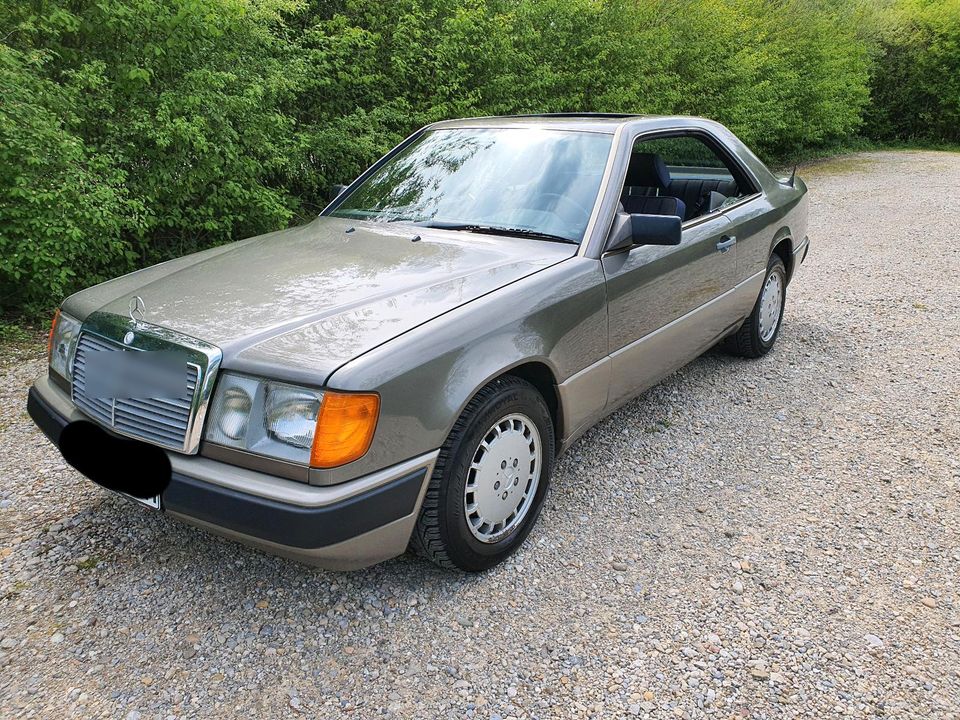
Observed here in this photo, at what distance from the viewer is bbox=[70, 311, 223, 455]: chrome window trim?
222 cm

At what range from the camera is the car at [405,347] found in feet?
7.16

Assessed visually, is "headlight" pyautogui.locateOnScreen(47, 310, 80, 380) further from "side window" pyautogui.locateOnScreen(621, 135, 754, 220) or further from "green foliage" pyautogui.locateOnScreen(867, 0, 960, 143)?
"green foliage" pyautogui.locateOnScreen(867, 0, 960, 143)

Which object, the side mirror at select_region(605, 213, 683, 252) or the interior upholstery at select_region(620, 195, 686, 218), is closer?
the side mirror at select_region(605, 213, 683, 252)

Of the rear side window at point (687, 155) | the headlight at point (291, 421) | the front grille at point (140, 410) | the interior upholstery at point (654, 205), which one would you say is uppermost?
the rear side window at point (687, 155)

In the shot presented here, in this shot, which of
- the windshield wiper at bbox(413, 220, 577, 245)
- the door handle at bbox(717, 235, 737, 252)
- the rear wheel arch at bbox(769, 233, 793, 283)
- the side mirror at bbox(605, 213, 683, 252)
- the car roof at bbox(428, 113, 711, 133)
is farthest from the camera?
the rear wheel arch at bbox(769, 233, 793, 283)

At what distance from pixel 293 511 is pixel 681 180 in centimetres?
326

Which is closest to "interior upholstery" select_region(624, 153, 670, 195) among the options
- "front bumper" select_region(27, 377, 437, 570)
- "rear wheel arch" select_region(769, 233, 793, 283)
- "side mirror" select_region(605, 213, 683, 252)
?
"rear wheel arch" select_region(769, 233, 793, 283)

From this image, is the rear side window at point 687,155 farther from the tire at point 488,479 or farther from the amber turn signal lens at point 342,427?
the amber turn signal lens at point 342,427

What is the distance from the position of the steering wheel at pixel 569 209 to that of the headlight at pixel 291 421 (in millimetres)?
1390

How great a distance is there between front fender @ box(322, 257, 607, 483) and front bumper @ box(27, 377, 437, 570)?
0.06 metres

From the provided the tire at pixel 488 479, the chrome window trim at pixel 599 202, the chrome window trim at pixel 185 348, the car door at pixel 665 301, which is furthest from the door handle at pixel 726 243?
the chrome window trim at pixel 185 348

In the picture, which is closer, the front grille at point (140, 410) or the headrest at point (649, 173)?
the front grille at point (140, 410)

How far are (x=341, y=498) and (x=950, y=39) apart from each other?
97.7ft

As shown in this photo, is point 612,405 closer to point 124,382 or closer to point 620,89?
point 124,382
